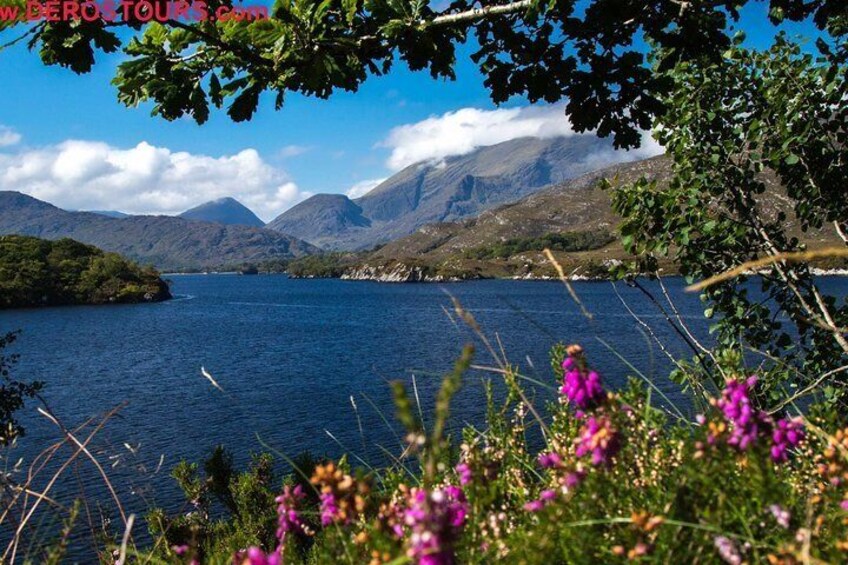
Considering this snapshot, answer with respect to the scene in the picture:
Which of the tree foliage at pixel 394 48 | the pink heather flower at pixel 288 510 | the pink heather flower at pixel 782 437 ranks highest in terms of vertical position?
the tree foliage at pixel 394 48

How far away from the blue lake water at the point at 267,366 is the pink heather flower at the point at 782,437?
1.40 metres

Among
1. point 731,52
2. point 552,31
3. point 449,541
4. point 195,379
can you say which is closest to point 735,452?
point 449,541

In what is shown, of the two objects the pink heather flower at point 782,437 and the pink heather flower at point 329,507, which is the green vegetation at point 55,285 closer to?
the pink heather flower at point 329,507

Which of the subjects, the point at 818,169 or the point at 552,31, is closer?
the point at 552,31

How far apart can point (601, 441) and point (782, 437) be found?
80cm

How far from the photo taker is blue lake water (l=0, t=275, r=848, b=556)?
3866 cm

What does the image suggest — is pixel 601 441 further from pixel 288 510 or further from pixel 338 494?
pixel 288 510

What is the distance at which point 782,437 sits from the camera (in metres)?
2.63

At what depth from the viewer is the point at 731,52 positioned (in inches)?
354

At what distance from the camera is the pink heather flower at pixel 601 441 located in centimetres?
248

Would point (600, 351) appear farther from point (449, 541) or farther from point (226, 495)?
point (449, 541)

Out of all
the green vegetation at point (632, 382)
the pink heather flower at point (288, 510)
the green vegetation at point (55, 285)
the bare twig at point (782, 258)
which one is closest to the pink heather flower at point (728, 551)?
the green vegetation at point (632, 382)

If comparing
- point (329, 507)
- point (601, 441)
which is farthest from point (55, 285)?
point (601, 441)

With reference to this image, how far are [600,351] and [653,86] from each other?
65781 millimetres
